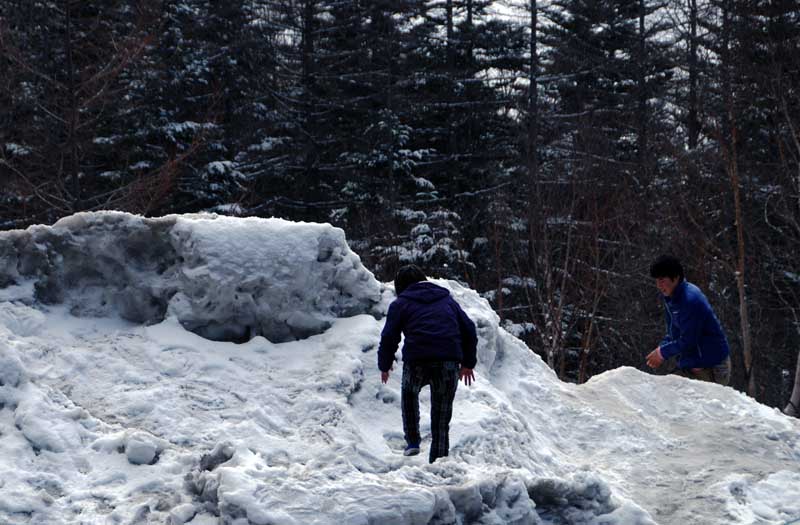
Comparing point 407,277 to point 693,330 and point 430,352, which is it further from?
point 693,330

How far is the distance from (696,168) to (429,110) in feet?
32.7

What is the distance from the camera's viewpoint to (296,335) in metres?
6.68

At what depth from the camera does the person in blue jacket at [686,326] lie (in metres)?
7.18

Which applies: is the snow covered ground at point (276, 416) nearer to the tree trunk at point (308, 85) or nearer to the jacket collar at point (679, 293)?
the jacket collar at point (679, 293)

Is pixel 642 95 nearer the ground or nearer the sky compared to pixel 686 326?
nearer the sky

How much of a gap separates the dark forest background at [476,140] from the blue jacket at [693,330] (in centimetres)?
615

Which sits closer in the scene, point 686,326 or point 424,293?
point 424,293

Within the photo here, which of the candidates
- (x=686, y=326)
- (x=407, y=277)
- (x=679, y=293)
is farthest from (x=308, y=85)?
(x=407, y=277)

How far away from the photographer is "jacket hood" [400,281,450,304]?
5.59 m

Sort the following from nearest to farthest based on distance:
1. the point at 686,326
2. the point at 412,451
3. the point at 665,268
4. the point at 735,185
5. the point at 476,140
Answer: the point at 412,451, the point at 665,268, the point at 686,326, the point at 735,185, the point at 476,140

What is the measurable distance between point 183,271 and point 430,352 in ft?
7.24

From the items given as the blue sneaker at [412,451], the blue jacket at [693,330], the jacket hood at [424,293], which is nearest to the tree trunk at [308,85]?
the blue jacket at [693,330]

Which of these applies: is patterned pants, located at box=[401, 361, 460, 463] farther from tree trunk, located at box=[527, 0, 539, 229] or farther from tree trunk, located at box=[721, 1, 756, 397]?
tree trunk, located at box=[527, 0, 539, 229]

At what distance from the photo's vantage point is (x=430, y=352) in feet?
17.7
